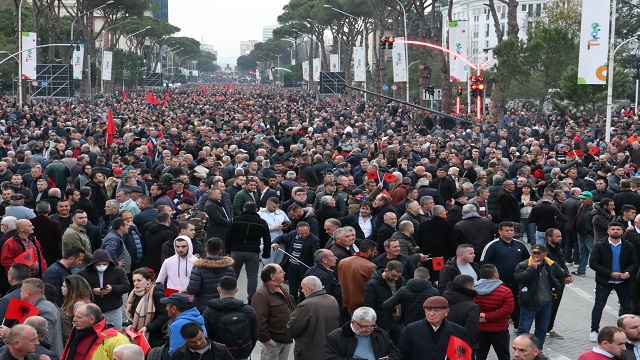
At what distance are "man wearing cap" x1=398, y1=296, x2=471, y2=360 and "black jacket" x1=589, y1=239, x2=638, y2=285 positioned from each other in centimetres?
401

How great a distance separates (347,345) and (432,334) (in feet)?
2.15

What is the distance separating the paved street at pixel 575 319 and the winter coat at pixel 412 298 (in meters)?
2.22

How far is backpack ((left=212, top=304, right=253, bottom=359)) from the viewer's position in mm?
7645

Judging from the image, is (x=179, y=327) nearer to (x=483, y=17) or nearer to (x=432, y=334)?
(x=432, y=334)

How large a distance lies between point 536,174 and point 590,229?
4060mm

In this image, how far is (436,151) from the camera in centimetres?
2131

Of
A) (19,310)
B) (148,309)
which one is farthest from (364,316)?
(19,310)

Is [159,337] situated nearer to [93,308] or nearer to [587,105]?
[93,308]

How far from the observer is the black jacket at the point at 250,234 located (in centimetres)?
1159

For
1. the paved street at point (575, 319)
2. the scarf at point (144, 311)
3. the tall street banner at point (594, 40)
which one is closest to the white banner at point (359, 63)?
the tall street banner at point (594, 40)

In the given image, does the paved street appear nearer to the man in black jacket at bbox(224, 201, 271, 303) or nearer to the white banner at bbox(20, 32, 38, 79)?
the man in black jacket at bbox(224, 201, 271, 303)

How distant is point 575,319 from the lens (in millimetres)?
12250

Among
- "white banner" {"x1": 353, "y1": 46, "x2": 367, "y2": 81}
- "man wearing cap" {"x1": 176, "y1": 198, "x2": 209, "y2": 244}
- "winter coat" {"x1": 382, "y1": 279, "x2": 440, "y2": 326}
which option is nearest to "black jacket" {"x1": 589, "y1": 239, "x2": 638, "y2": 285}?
"winter coat" {"x1": 382, "y1": 279, "x2": 440, "y2": 326}

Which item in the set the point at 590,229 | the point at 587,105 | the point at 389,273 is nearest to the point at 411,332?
the point at 389,273
